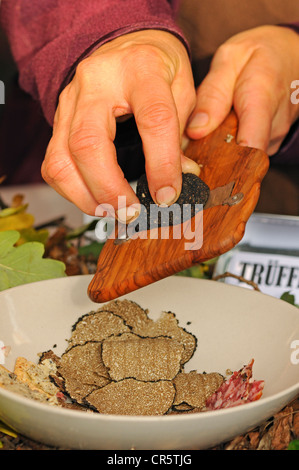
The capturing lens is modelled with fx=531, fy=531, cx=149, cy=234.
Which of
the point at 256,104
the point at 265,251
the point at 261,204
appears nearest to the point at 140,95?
the point at 256,104

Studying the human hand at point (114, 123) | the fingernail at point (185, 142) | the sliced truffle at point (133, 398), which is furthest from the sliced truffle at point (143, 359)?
the fingernail at point (185, 142)

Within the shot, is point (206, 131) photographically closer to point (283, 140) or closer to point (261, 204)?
point (283, 140)

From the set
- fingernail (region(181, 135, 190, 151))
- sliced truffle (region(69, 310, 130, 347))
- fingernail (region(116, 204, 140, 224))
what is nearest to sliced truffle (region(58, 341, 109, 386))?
sliced truffle (region(69, 310, 130, 347))

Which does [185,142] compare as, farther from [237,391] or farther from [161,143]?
[237,391]

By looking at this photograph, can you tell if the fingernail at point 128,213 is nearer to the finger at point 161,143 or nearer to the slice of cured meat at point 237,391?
the finger at point 161,143

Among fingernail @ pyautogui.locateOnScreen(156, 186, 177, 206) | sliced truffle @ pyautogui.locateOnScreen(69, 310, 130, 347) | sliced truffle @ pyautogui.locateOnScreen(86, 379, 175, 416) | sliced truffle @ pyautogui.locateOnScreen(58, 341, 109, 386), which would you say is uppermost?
fingernail @ pyautogui.locateOnScreen(156, 186, 177, 206)

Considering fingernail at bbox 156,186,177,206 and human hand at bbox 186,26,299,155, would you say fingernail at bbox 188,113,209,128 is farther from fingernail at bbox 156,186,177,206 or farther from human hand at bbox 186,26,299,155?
fingernail at bbox 156,186,177,206
